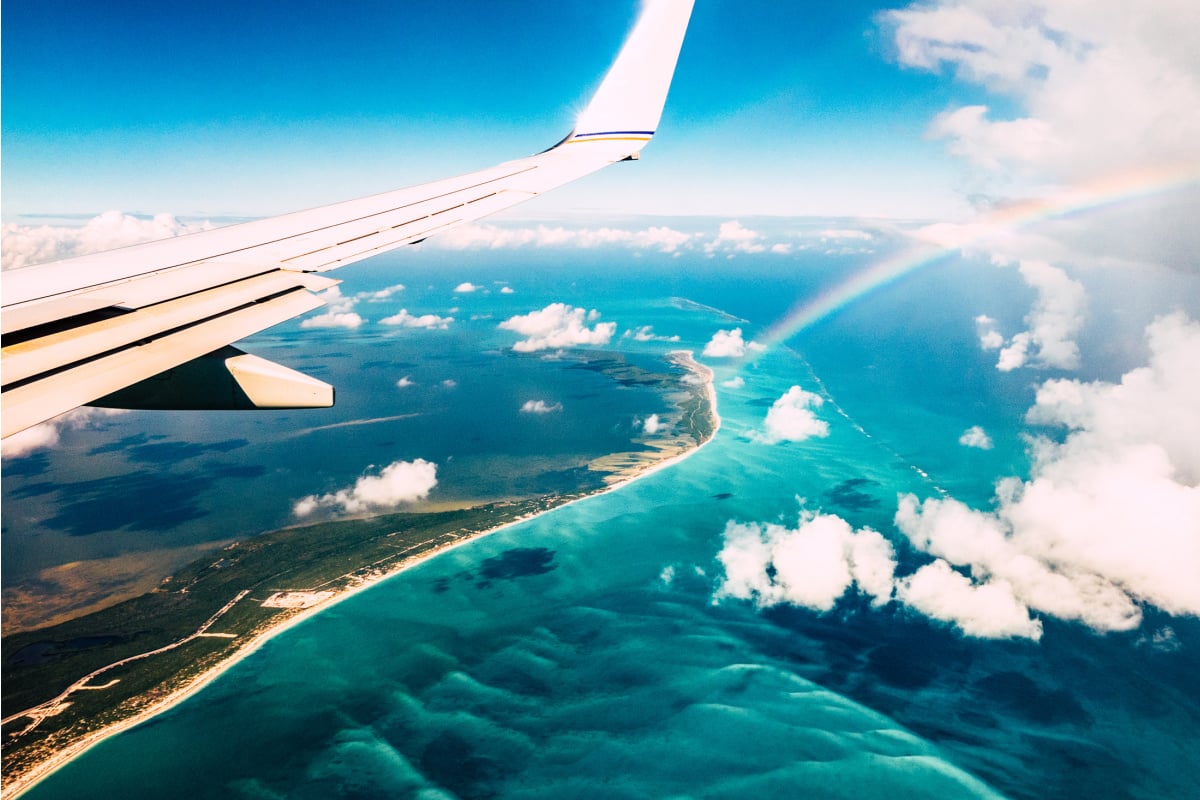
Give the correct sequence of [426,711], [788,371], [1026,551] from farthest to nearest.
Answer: [788,371] → [1026,551] → [426,711]

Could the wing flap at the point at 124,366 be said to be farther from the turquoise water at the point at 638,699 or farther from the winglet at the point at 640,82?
the turquoise water at the point at 638,699

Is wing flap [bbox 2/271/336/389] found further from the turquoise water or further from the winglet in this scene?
the turquoise water

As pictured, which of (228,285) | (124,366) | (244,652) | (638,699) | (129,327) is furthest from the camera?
(638,699)

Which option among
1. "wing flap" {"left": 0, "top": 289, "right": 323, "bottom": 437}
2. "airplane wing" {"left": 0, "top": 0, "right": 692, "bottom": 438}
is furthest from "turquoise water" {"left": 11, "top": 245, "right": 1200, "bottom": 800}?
"wing flap" {"left": 0, "top": 289, "right": 323, "bottom": 437}

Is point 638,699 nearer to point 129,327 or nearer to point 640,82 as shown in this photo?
point 640,82

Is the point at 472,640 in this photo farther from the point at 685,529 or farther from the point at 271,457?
the point at 271,457

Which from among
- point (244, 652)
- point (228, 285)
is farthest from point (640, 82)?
point (244, 652)

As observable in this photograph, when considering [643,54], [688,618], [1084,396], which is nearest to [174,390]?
[643,54]
